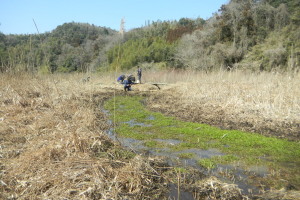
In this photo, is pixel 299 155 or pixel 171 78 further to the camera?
pixel 171 78

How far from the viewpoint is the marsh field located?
2496 millimetres

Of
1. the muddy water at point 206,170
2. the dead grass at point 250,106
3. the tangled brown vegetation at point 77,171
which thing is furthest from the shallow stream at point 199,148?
the dead grass at point 250,106

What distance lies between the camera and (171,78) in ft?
58.0

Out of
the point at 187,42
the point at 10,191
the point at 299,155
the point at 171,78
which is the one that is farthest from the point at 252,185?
the point at 187,42

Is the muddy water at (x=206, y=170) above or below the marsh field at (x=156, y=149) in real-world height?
below

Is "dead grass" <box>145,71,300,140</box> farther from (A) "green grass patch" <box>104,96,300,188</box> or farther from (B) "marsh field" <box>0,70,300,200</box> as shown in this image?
(A) "green grass patch" <box>104,96,300,188</box>

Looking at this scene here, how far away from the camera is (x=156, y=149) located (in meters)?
4.09

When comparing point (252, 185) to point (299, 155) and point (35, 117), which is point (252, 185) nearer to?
point (299, 155)

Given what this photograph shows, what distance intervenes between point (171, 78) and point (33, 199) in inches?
632

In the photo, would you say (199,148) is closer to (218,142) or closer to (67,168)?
Answer: (218,142)

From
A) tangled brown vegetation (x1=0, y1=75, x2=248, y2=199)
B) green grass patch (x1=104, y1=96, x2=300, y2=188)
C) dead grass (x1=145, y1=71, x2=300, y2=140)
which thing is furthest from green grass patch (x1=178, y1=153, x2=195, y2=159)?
dead grass (x1=145, y1=71, x2=300, y2=140)

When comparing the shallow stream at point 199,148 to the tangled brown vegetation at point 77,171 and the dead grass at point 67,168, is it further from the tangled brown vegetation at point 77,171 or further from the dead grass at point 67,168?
the dead grass at point 67,168

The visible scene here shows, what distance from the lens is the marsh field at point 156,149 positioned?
2496 millimetres

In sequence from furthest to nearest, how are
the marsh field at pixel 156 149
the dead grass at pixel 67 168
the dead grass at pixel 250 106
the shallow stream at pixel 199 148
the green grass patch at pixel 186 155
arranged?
the dead grass at pixel 250 106
the green grass patch at pixel 186 155
the shallow stream at pixel 199 148
the marsh field at pixel 156 149
the dead grass at pixel 67 168
